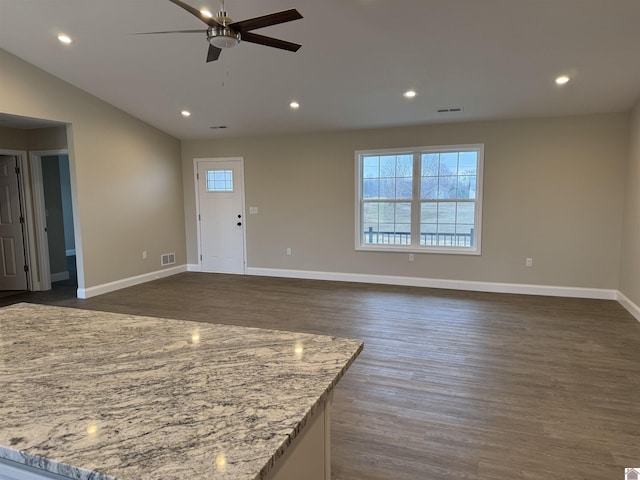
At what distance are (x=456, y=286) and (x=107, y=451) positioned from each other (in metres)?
5.67

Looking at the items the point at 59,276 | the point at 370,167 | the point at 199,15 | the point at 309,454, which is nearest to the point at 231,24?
the point at 199,15

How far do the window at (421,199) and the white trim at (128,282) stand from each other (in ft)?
11.3

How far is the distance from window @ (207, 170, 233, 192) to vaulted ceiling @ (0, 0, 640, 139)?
143cm

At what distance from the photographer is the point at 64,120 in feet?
16.8

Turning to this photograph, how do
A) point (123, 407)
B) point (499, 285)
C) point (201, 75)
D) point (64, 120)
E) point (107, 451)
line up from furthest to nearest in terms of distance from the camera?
point (499, 285) → point (64, 120) → point (201, 75) → point (123, 407) → point (107, 451)

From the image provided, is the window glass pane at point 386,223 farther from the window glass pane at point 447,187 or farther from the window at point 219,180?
the window at point 219,180

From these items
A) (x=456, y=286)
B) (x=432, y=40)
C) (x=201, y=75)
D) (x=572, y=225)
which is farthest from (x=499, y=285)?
(x=201, y=75)

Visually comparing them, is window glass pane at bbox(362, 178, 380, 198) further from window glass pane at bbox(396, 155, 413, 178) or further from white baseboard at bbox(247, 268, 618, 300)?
white baseboard at bbox(247, 268, 618, 300)

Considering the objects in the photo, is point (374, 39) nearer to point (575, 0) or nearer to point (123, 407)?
point (575, 0)

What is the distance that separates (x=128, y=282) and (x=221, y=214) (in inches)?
77.2

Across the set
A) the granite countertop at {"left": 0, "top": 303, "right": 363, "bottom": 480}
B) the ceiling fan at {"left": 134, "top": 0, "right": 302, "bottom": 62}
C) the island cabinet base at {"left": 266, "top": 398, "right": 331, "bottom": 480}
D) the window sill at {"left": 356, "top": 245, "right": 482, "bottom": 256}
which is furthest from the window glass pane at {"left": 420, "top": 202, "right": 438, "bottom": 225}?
the island cabinet base at {"left": 266, "top": 398, "right": 331, "bottom": 480}

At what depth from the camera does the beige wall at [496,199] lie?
5191 millimetres

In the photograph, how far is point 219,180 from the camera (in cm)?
719

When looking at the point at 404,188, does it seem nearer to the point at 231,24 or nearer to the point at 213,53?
the point at 213,53
